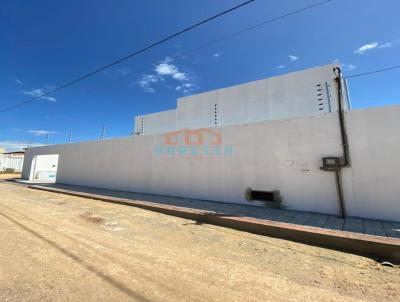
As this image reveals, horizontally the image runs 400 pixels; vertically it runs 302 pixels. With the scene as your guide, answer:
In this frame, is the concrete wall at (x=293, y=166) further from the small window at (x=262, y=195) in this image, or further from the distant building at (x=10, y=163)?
the distant building at (x=10, y=163)

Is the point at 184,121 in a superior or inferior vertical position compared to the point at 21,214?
superior

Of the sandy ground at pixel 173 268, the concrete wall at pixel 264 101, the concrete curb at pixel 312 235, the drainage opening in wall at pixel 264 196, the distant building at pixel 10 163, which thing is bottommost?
the sandy ground at pixel 173 268

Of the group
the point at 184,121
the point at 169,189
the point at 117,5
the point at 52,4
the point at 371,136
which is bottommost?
the point at 169,189

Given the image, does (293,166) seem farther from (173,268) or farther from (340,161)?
(173,268)

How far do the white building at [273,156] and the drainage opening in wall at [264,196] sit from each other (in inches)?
1.1

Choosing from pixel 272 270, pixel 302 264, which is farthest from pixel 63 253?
pixel 302 264

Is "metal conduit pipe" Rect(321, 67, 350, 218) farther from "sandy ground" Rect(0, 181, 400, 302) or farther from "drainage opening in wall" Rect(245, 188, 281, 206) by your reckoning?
"sandy ground" Rect(0, 181, 400, 302)

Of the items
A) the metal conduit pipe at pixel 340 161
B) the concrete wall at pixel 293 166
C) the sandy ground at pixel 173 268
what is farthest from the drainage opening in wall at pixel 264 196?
the sandy ground at pixel 173 268

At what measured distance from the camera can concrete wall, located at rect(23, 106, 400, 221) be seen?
4.68m

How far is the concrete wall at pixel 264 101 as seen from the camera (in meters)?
10.2

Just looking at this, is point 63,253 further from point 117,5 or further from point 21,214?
point 117,5

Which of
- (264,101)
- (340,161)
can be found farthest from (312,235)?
(264,101)

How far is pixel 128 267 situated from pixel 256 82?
11.6 metres

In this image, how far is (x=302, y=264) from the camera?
287 centimetres
